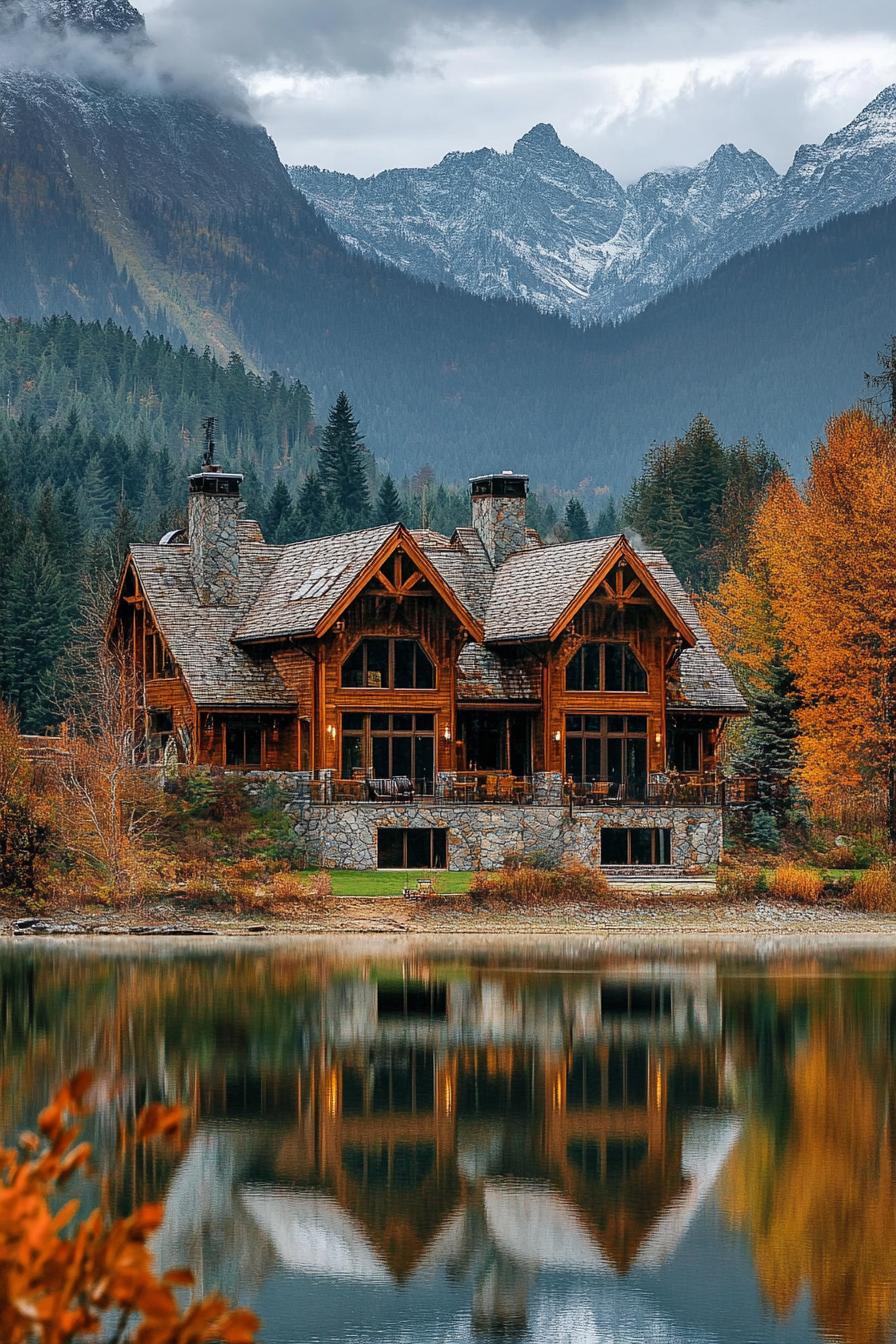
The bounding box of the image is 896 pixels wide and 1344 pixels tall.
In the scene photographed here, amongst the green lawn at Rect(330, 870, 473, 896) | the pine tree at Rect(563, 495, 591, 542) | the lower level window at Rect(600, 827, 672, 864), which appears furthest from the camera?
the pine tree at Rect(563, 495, 591, 542)

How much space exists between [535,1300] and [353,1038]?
1288cm

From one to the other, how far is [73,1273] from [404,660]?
4511cm

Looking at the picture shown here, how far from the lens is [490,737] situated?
56406 mm

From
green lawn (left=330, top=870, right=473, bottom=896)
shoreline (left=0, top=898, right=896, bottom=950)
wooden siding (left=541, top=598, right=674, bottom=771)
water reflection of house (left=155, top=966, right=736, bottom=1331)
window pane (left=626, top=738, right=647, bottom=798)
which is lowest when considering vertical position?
water reflection of house (left=155, top=966, right=736, bottom=1331)

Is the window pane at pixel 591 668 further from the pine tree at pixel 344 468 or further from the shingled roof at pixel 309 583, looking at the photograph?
the pine tree at pixel 344 468

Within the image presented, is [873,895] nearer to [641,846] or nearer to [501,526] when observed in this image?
[641,846]

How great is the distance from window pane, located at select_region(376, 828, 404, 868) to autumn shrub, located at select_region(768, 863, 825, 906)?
8814 millimetres

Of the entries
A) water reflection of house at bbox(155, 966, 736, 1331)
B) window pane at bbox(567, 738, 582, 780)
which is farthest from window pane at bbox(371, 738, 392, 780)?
water reflection of house at bbox(155, 966, 736, 1331)

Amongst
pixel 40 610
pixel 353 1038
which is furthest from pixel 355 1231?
pixel 40 610

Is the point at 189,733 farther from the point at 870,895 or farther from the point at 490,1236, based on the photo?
the point at 490,1236

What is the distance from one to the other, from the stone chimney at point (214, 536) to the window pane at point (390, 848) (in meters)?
8.07

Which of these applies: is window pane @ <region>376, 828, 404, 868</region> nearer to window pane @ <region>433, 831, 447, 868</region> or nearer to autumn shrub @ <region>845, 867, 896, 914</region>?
window pane @ <region>433, 831, 447, 868</region>

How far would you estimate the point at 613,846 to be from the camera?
53.8m

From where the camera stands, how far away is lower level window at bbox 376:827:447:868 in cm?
5253
